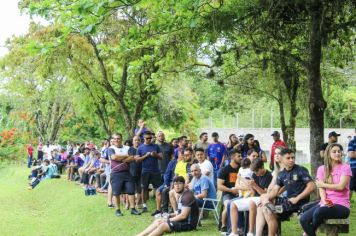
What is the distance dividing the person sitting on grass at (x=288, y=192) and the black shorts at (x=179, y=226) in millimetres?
2252

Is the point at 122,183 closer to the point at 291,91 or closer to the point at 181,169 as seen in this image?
the point at 181,169

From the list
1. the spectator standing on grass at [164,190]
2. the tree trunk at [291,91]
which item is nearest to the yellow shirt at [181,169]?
Answer: the spectator standing on grass at [164,190]

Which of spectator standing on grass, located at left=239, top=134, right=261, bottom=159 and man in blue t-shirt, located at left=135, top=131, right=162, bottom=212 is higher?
Answer: spectator standing on grass, located at left=239, top=134, right=261, bottom=159

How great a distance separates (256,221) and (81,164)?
54.5 feet

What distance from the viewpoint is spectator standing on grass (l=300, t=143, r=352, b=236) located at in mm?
7406

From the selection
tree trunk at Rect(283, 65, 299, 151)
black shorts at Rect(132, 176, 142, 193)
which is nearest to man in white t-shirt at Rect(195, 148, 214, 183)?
black shorts at Rect(132, 176, 142, 193)

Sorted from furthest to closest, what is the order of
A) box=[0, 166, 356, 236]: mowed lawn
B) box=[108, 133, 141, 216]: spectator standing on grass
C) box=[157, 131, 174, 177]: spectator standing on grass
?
1. box=[157, 131, 174, 177]: spectator standing on grass
2. box=[108, 133, 141, 216]: spectator standing on grass
3. box=[0, 166, 356, 236]: mowed lawn

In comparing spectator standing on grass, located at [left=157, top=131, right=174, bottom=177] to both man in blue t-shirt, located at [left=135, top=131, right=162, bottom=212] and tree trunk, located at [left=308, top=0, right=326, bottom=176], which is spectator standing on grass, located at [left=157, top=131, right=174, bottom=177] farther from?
tree trunk, located at [left=308, top=0, right=326, bottom=176]

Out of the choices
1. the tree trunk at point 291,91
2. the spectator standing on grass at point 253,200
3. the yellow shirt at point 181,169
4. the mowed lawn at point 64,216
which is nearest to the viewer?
the spectator standing on grass at point 253,200

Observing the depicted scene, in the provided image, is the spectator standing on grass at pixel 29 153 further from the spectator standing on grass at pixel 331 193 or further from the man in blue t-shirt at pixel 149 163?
the spectator standing on grass at pixel 331 193

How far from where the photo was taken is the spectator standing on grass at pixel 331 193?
741 centimetres

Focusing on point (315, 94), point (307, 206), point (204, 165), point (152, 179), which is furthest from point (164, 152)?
point (307, 206)

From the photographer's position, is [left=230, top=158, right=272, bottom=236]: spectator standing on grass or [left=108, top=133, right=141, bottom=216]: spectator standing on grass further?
[left=108, top=133, right=141, bottom=216]: spectator standing on grass

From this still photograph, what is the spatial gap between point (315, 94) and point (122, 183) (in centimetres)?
543
